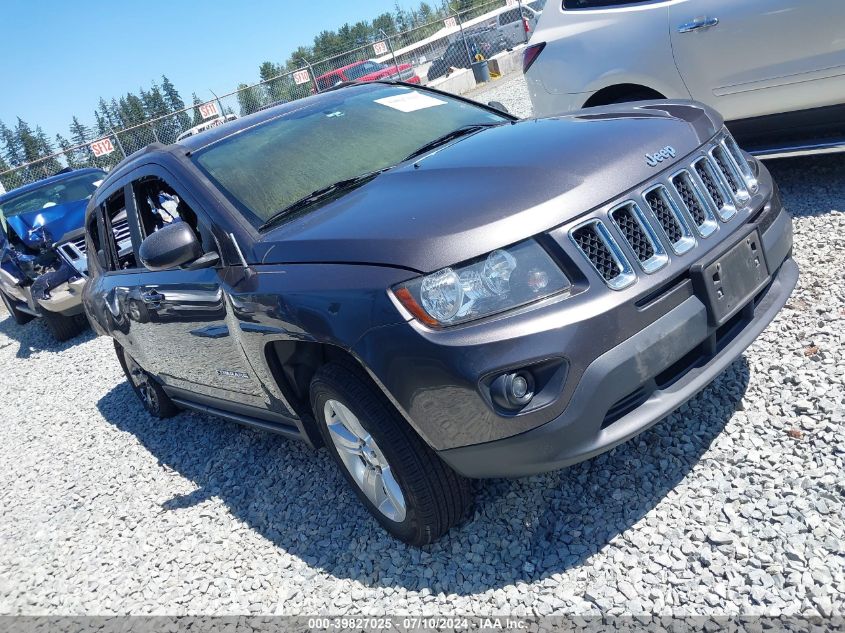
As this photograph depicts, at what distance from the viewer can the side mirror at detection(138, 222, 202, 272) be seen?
2.81 meters

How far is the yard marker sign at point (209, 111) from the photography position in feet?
65.0

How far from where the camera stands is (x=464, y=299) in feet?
7.07

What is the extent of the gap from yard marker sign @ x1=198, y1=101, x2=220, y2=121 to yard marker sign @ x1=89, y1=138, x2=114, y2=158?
104 inches

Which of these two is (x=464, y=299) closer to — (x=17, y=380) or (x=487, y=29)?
(x=17, y=380)

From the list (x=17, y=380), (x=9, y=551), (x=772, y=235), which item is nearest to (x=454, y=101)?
(x=772, y=235)

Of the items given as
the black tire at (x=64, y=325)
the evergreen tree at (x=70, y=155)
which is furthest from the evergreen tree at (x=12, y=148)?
the black tire at (x=64, y=325)

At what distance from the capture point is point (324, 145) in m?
3.42

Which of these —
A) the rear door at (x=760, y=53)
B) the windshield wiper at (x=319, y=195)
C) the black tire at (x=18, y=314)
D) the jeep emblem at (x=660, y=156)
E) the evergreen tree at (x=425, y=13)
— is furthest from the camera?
the evergreen tree at (x=425, y=13)

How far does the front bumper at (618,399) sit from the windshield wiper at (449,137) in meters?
1.50

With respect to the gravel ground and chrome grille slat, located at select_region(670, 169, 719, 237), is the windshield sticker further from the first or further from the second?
the gravel ground

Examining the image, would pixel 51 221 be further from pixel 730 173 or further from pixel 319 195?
pixel 730 173

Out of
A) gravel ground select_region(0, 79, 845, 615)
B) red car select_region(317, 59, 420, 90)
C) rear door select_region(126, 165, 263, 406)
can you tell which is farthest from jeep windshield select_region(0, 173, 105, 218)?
red car select_region(317, 59, 420, 90)

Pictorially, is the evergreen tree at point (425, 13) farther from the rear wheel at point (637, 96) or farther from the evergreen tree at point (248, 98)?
the rear wheel at point (637, 96)

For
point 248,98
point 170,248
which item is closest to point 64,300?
point 170,248
